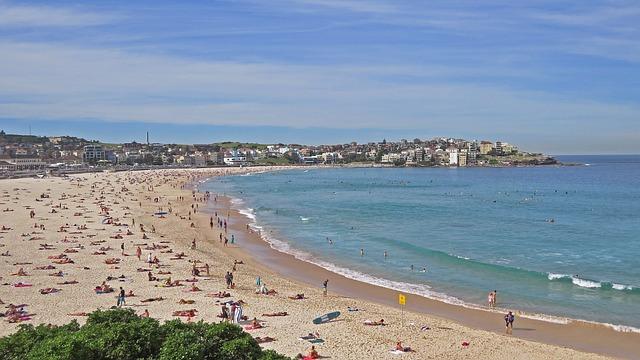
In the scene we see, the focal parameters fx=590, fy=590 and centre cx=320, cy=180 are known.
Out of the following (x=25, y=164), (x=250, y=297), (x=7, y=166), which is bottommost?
(x=250, y=297)

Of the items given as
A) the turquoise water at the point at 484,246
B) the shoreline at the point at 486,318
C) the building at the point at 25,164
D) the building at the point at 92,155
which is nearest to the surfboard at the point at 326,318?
the shoreline at the point at 486,318

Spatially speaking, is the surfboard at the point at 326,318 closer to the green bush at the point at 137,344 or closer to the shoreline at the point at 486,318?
the shoreline at the point at 486,318

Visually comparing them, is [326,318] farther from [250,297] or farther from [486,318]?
[486,318]

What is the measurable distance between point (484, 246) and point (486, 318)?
55.1ft

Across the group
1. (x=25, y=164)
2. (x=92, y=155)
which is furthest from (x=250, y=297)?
(x=92, y=155)

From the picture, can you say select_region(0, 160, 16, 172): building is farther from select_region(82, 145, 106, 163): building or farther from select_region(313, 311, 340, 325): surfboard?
select_region(313, 311, 340, 325): surfboard

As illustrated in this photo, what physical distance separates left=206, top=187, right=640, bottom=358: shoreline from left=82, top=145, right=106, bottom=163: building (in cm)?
16486

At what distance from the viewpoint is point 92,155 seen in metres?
188

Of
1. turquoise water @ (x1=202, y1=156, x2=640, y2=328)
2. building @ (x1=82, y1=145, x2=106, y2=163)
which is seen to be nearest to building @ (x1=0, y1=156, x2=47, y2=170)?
building @ (x1=82, y1=145, x2=106, y2=163)

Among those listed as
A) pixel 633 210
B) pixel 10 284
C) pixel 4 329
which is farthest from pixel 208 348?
pixel 633 210

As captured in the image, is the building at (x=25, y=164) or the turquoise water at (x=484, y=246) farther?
the building at (x=25, y=164)

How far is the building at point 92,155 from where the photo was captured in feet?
600

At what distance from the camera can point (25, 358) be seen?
34.0ft

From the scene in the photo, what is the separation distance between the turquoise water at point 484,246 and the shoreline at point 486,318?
95cm
